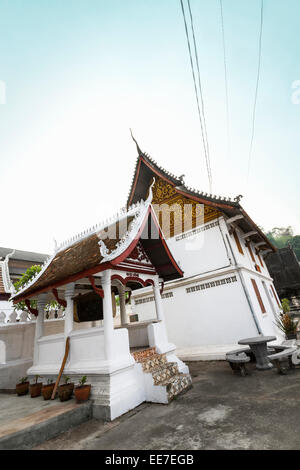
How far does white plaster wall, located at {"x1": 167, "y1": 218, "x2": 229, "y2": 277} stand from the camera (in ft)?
32.4

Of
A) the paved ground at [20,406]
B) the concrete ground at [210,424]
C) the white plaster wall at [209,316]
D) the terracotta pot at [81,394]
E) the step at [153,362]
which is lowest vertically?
the concrete ground at [210,424]

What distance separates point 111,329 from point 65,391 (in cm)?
161

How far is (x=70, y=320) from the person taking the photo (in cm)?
581

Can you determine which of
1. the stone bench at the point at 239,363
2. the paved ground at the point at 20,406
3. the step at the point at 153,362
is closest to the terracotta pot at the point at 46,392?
the paved ground at the point at 20,406

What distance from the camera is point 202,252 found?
1043 centimetres

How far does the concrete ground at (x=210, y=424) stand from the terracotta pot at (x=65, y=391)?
2.79 feet

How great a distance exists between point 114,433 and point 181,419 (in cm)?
120

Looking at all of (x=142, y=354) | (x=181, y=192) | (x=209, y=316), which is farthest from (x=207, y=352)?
(x=181, y=192)

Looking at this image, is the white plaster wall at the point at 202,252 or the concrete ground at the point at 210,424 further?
the white plaster wall at the point at 202,252

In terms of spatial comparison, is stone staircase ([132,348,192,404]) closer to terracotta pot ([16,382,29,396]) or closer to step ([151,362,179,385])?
step ([151,362,179,385])

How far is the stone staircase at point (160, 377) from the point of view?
5.02 meters

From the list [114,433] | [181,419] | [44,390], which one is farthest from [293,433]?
[44,390]

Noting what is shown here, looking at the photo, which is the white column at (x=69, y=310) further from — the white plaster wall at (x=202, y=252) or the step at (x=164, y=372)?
the white plaster wall at (x=202, y=252)

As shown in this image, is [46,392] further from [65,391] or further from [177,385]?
[177,385]
